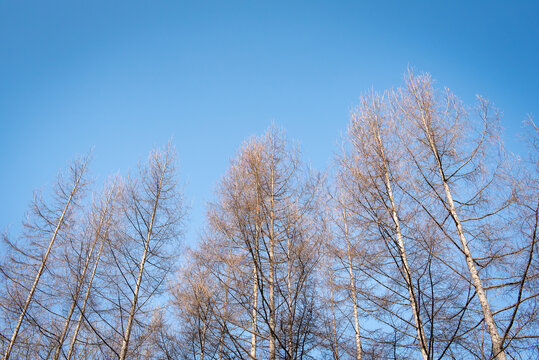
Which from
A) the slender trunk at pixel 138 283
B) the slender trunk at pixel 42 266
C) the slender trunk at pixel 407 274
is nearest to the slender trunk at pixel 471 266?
the slender trunk at pixel 407 274

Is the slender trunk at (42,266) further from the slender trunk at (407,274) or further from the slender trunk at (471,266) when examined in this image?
the slender trunk at (471,266)

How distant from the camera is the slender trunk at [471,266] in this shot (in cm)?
386

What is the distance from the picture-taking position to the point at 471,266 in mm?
4461

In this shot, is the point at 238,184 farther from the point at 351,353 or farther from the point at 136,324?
the point at 351,353

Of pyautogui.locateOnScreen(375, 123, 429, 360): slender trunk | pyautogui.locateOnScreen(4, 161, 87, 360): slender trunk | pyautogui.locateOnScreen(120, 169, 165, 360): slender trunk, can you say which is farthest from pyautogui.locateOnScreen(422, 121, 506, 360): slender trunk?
pyautogui.locateOnScreen(4, 161, 87, 360): slender trunk

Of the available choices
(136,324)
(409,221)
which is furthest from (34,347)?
(409,221)

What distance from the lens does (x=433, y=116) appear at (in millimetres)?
5941

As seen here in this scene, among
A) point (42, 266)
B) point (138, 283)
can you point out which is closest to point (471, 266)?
point (138, 283)

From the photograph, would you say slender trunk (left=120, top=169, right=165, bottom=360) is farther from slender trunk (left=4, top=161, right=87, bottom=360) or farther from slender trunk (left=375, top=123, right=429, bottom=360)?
slender trunk (left=375, top=123, right=429, bottom=360)

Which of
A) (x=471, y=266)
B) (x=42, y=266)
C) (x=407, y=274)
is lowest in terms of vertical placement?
(x=407, y=274)

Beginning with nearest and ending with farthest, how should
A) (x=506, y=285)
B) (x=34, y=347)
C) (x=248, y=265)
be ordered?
1. (x=506, y=285)
2. (x=248, y=265)
3. (x=34, y=347)

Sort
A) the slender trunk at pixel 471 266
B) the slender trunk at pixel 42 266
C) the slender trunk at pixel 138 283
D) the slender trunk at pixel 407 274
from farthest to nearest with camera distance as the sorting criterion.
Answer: the slender trunk at pixel 42 266, the slender trunk at pixel 138 283, the slender trunk at pixel 471 266, the slender trunk at pixel 407 274

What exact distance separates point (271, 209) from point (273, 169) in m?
1.42

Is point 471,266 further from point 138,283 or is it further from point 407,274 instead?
point 138,283
